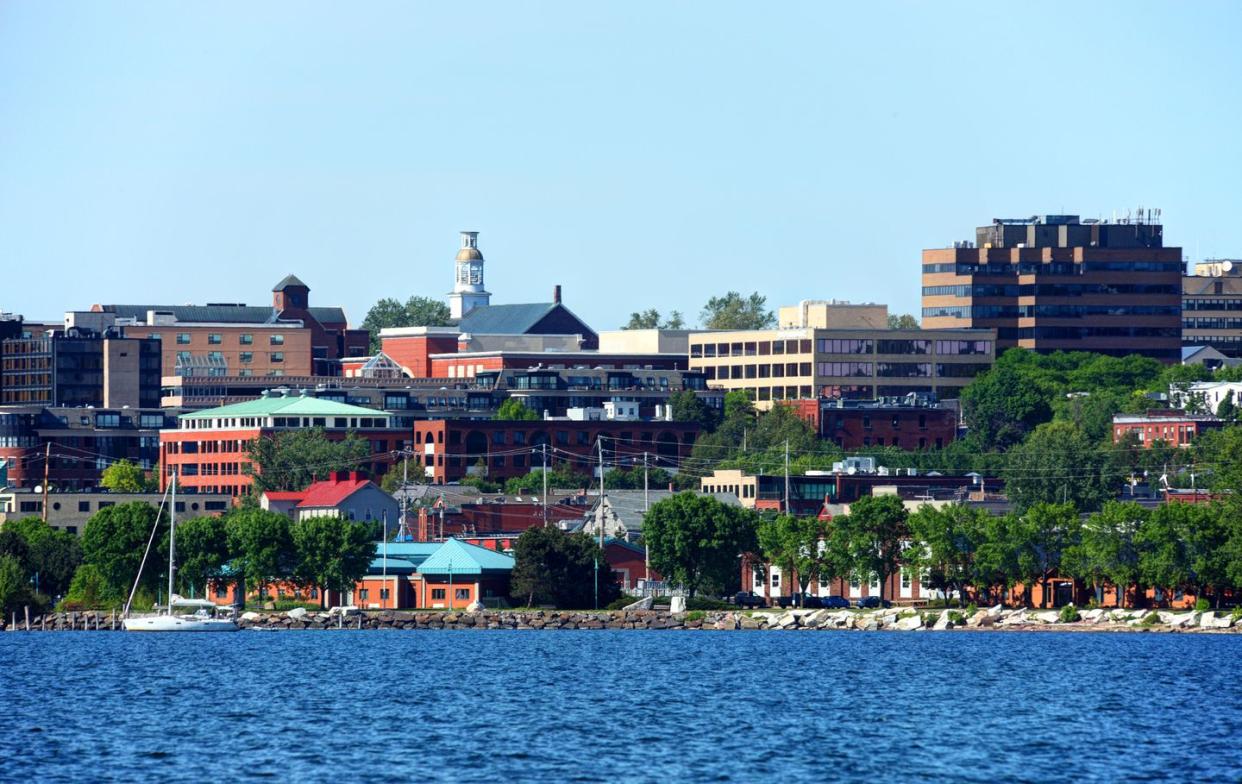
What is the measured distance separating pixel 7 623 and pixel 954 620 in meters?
59.6

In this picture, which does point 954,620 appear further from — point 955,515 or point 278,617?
point 278,617

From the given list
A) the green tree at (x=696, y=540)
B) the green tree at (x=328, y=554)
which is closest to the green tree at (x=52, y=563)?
the green tree at (x=328, y=554)

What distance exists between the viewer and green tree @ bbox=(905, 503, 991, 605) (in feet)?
515

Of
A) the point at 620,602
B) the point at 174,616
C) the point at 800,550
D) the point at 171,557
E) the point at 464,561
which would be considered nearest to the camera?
the point at 174,616

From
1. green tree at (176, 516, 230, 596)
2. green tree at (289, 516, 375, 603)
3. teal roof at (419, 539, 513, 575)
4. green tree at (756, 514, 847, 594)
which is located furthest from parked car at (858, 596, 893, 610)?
green tree at (176, 516, 230, 596)

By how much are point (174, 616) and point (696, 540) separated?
32.9 metres

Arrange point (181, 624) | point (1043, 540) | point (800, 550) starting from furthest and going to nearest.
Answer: point (800, 550), point (181, 624), point (1043, 540)

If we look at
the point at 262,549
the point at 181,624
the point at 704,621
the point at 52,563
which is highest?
the point at 262,549

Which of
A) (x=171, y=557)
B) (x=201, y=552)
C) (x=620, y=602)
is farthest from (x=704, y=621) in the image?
(x=171, y=557)

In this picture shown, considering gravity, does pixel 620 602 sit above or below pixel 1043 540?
below

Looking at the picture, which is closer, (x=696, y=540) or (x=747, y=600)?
(x=696, y=540)

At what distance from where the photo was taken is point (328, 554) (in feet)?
536

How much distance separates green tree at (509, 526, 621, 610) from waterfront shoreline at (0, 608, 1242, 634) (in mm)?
3409

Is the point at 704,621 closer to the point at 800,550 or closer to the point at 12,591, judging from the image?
the point at 800,550
